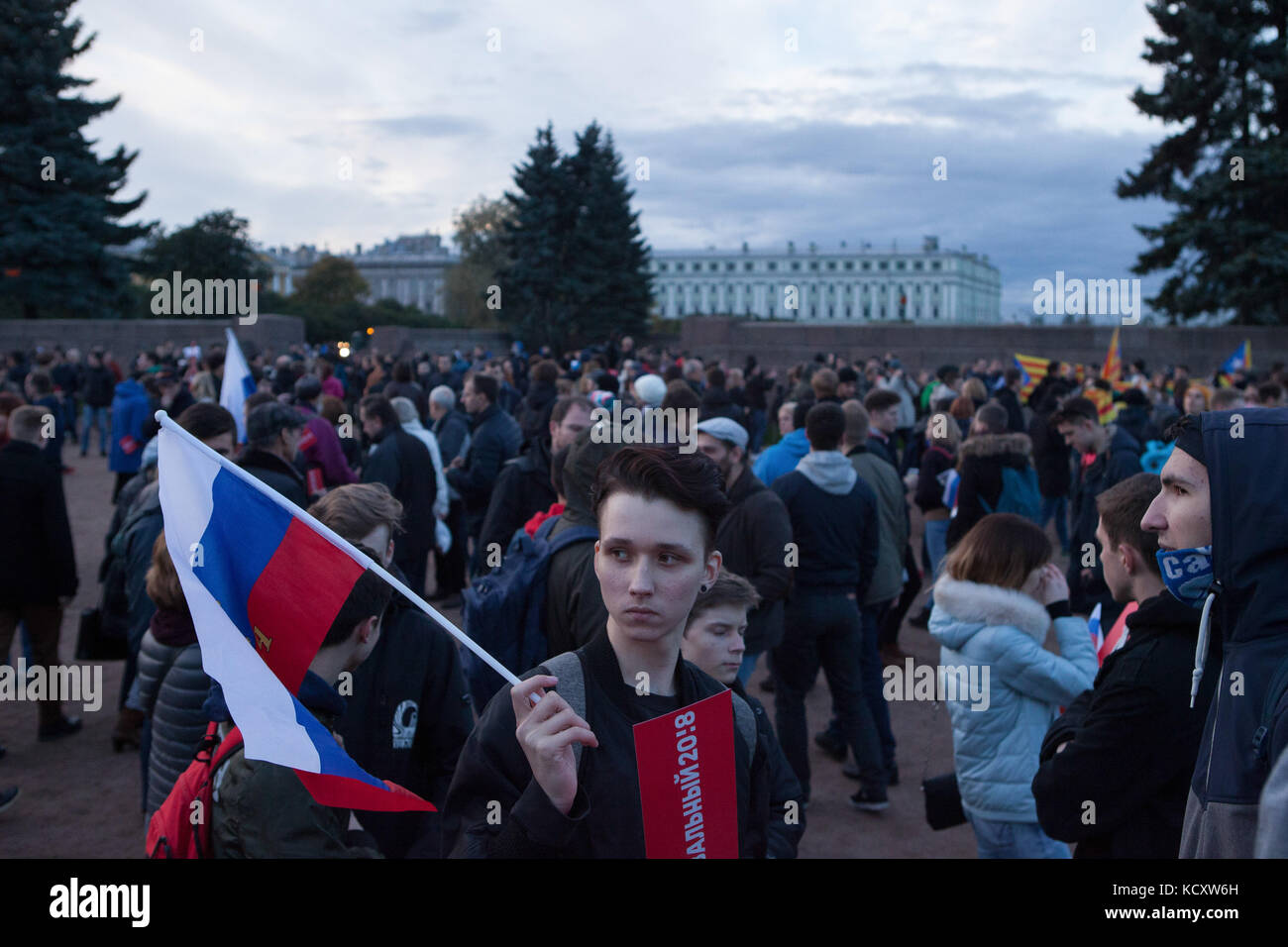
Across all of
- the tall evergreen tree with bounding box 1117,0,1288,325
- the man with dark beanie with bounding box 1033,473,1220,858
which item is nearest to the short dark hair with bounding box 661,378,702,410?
the man with dark beanie with bounding box 1033,473,1220,858

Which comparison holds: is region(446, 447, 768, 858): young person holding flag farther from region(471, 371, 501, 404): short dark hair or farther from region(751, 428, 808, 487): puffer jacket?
region(471, 371, 501, 404): short dark hair

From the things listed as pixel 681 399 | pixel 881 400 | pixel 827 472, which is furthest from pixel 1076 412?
pixel 681 399

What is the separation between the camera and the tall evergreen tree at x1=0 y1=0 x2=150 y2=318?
104ft

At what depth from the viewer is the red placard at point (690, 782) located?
1.80 metres

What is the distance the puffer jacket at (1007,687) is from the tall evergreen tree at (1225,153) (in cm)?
2587

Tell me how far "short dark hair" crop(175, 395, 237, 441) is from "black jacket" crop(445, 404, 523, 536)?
340cm

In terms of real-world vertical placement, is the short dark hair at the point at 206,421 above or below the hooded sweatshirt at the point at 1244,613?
above

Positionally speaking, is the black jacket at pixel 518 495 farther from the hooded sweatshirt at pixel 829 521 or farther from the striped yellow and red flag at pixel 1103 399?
the striped yellow and red flag at pixel 1103 399

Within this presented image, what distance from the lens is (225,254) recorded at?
43.2 m

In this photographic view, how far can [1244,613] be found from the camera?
6.13ft

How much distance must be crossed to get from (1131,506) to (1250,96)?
28.9 m

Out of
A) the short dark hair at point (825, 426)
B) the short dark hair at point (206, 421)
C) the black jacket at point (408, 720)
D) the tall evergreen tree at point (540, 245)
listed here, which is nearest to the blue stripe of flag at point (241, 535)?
the black jacket at point (408, 720)
